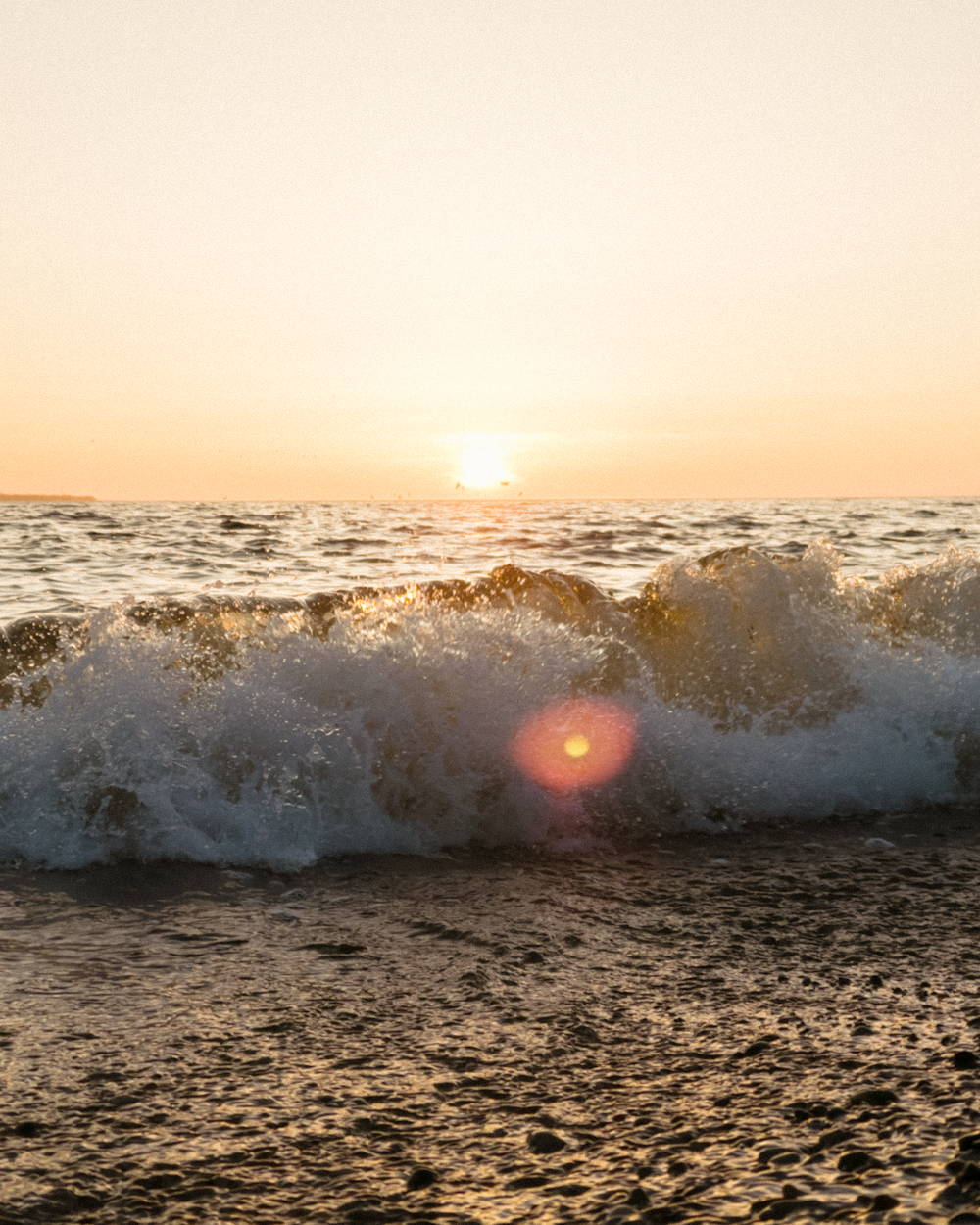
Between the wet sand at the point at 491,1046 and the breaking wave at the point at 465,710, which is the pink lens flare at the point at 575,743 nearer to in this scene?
the breaking wave at the point at 465,710

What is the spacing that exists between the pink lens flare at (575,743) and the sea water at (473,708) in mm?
37

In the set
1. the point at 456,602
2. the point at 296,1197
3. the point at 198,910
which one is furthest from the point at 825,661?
the point at 296,1197

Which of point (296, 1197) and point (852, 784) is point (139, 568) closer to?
point (852, 784)

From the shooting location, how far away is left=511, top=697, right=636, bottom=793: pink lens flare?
16.8ft

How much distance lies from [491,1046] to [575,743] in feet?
8.89

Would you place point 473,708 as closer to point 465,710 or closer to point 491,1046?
point 465,710

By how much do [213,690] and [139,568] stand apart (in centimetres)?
754

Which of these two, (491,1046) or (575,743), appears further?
(575,743)

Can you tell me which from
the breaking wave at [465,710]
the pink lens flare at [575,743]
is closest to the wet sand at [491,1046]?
the breaking wave at [465,710]

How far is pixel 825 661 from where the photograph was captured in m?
5.96

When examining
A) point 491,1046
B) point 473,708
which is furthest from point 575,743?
point 491,1046

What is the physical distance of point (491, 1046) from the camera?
2656mm

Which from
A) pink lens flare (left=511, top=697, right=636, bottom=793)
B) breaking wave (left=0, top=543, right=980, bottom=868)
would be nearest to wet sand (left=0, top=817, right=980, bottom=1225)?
breaking wave (left=0, top=543, right=980, bottom=868)

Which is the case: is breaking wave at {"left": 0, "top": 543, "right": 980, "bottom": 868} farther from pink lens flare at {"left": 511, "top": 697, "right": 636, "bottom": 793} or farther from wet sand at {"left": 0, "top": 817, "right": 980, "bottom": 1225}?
wet sand at {"left": 0, "top": 817, "right": 980, "bottom": 1225}
